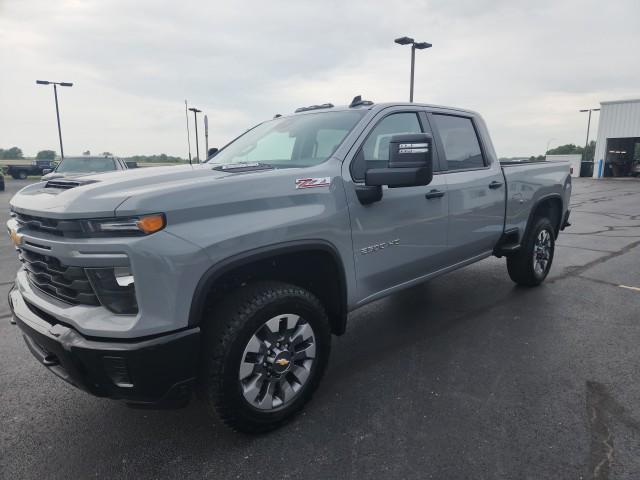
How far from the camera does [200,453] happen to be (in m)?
2.39

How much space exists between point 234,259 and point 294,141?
152 centimetres

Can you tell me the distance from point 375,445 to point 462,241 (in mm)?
2099

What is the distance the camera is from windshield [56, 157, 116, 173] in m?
11.5

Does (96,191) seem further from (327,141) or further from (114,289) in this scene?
(327,141)

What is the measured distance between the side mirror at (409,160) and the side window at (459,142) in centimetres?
126

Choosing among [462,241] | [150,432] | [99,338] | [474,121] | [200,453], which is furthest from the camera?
[474,121]

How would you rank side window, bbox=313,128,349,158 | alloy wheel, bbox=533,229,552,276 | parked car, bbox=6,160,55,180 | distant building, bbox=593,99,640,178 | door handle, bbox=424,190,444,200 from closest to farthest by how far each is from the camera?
1. side window, bbox=313,128,349,158
2. door handle, bbox=424,190,444,200
3. alloy wheel, bbox=533,229,552,276
4. distant building, bbox=593,99,640,178
5. parked car, bbox=6,160,55,180

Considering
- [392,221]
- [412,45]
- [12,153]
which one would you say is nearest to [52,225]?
[392,221]

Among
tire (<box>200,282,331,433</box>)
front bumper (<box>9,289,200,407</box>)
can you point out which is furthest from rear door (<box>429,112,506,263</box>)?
front bumper (<box>9,289,200,407</box>)

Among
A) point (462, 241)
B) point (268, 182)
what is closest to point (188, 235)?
point (268, 182)

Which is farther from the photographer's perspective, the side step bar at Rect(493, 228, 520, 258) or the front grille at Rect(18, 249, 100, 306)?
the side step bar at Rect(493, 228, 520, 258)

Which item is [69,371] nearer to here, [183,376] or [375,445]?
[183,376]

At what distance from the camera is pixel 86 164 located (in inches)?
458

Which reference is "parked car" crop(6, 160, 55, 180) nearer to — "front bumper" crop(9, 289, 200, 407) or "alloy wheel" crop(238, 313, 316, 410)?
"front bumper" crop(9, 289, 200, 407)
